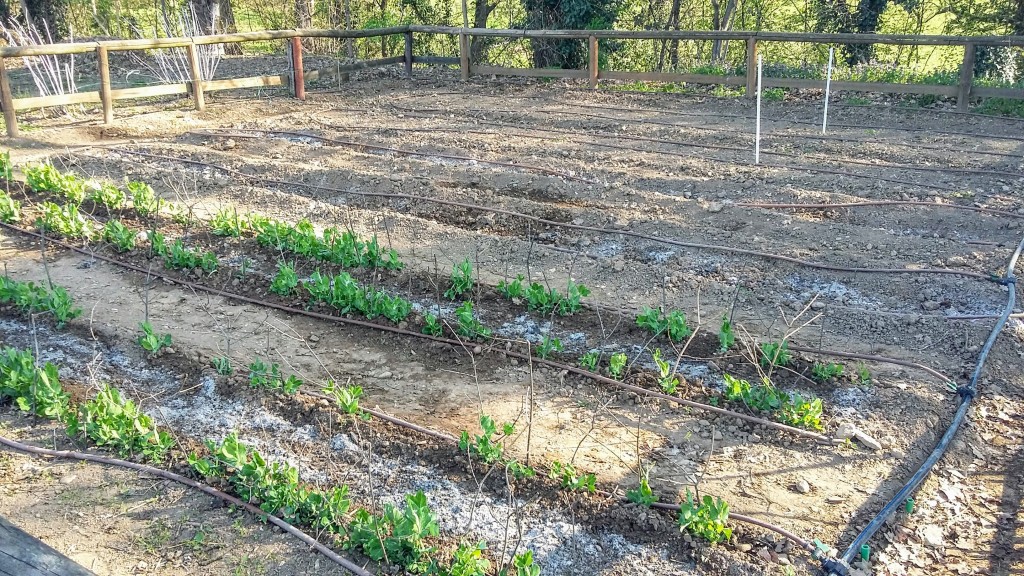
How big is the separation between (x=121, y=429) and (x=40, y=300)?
2057mm

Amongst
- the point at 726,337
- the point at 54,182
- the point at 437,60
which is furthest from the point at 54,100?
the point at 726,337

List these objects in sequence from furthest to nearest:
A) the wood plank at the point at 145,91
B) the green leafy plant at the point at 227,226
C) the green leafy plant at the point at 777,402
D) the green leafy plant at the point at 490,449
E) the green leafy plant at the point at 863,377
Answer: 1. the wood plank at the point at 145,91
2. the green leafy plant at the point at 227,226
3. the green leafy plant at the point at 863,377
4. the green leafy plant at the point at 777,402
5. the green leafy plant at the point at 490,449

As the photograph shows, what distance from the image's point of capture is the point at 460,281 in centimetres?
593

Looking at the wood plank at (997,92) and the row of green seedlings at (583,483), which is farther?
the wood plank at (997,92)

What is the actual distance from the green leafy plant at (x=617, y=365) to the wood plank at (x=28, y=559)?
327cm

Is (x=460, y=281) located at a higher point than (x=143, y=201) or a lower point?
lower

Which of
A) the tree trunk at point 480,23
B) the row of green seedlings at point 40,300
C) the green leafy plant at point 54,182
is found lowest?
the row of green seedlings at point 40,300

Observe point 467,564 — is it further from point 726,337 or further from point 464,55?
point 464,55

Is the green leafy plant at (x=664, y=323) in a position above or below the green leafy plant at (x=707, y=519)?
above

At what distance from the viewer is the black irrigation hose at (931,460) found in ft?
11.5

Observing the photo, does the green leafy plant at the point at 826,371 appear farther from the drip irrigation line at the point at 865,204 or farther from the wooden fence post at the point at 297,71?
the wooden fence post at the point at 297,71

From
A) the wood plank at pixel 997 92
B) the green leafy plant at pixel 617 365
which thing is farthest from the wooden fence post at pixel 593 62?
the green leafy plant at pixel 617 365

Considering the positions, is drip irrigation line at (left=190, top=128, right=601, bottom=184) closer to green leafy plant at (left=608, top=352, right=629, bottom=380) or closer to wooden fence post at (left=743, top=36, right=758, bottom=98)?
green leafy plant at (left=608, top=352, right=629, bottom=380)

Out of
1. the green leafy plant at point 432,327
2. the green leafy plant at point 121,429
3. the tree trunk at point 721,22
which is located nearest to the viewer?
the green leafy plant at point 121,429
